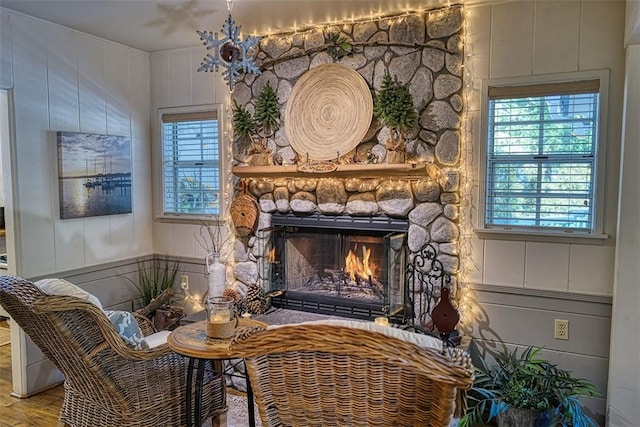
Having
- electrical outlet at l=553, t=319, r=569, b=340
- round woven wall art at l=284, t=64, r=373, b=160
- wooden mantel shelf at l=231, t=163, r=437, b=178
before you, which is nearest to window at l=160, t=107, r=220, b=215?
wooden mantel shelf at l=231, t=163, r=437, b=178

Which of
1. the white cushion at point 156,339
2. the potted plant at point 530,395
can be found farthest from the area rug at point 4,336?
the potted plant at point 530,395

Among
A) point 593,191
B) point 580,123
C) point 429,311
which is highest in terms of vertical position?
point 580,123

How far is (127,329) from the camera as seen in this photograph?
2.35 metres

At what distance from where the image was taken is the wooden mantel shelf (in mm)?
3166

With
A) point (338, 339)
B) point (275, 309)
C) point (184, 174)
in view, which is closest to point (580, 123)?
point (338, 339)

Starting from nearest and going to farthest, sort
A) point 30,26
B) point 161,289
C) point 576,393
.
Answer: point 576,393 < point 30,26 < point 161,289

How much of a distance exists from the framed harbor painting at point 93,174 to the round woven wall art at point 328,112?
1615 mm

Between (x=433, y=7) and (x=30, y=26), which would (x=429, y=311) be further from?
(x=30, y=26)

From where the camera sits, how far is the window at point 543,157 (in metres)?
2.92

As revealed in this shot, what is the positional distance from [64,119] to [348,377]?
134 inches

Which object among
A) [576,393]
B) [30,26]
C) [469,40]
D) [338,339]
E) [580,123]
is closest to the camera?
[338,339]

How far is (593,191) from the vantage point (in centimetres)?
291

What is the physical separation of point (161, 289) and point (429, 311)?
8.41 feet

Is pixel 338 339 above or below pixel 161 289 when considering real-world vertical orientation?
above
